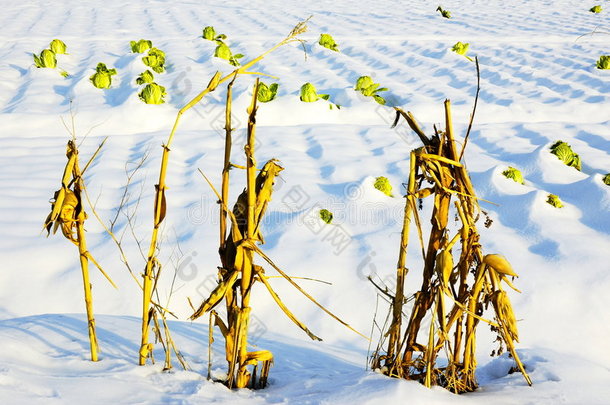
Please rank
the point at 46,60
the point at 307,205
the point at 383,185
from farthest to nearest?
the point at 46,60 → the point at 383,185 → the point at 307,205

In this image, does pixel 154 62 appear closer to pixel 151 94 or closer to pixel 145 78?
pixel 145 78

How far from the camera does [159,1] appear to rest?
9203mm

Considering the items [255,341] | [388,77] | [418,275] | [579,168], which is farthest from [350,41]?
[255,341]

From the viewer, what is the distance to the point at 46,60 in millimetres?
4953

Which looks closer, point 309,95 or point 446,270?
point 446,270

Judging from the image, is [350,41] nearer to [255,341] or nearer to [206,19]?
[206,19]

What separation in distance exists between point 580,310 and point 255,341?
121cm

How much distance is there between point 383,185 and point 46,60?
12.1 ft

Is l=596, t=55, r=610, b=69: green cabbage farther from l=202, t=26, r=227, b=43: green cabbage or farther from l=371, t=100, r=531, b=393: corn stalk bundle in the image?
l=371, t=100, r=531, b=393: corn stalk bundle

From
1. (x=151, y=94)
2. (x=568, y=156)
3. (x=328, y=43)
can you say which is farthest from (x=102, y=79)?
(x=568, y=156)

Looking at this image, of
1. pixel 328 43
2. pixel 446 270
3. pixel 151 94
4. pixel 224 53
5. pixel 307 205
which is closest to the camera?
pixel 446 270

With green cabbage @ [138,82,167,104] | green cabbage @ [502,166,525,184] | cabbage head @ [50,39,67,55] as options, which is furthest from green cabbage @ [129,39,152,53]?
green cabbage @ [502,166,525,184]

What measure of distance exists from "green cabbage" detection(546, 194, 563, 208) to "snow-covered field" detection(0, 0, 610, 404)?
0.17 ft

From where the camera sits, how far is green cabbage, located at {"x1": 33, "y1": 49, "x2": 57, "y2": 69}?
494cm
